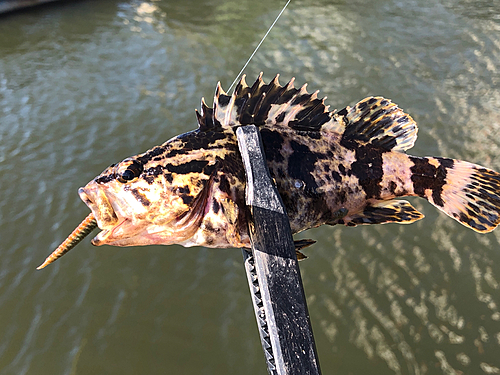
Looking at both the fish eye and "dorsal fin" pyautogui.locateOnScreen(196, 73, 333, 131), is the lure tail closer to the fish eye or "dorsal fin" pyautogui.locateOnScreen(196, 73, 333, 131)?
the fish eye

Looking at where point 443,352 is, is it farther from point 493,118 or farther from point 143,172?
point 493,118

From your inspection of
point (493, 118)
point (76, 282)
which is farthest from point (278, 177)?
point (493, 118)

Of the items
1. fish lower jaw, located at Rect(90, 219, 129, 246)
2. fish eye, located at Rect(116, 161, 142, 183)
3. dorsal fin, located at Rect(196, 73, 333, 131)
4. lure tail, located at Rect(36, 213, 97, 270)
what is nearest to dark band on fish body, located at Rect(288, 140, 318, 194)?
dorsal fin, located at Rect(196, 73, 333, 131)

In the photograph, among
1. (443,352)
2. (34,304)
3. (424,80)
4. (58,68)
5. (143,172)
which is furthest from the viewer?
(58,68)

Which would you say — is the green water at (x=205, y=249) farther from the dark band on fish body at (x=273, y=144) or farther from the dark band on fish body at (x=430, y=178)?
the dark band on fish body at (x=273, y=144)

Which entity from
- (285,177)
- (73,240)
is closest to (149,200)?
(73,240)

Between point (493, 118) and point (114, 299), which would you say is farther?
point (493, 118)
